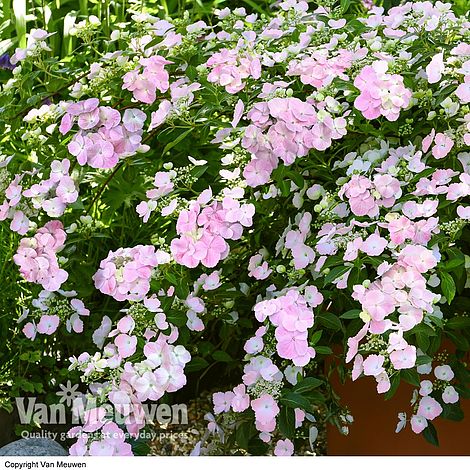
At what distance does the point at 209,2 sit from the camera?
3010 millimetres

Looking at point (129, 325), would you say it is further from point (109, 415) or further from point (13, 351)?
point (13, 351)

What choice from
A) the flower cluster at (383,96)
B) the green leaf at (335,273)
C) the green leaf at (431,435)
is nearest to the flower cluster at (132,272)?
the green leaf at (335,273)

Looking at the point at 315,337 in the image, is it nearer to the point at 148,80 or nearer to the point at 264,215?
the point at 264,215

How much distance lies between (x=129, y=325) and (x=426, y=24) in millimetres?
771

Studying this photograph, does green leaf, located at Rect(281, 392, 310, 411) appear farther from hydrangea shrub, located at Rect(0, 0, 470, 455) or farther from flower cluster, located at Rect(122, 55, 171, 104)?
flower cluster, located at Rect(122, 55, 171, 104)

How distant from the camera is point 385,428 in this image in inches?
70.8

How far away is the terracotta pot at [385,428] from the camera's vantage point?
175 cm

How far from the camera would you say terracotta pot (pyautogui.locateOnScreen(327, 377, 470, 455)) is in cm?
175

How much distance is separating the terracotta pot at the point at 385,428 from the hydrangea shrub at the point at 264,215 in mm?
45

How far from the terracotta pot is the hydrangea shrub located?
0.15 ft

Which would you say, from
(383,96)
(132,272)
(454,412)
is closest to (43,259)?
(132,272)

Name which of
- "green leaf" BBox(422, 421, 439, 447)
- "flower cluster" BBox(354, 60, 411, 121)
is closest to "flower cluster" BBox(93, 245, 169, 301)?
"flower cluster" BBox(354, 60, 411, 121)

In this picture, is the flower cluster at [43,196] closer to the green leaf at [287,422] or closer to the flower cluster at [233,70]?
the flower cluster at [233,70]

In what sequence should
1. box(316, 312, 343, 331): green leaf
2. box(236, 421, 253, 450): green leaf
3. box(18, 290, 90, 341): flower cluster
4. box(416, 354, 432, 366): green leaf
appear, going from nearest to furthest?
box(416, 354, 432, 366): green leaf, box(316, 312, 343, 331): green leaf, box(236, 421, 253, 450): green leaf, box(18, 290, 90, 341): flower cluster
